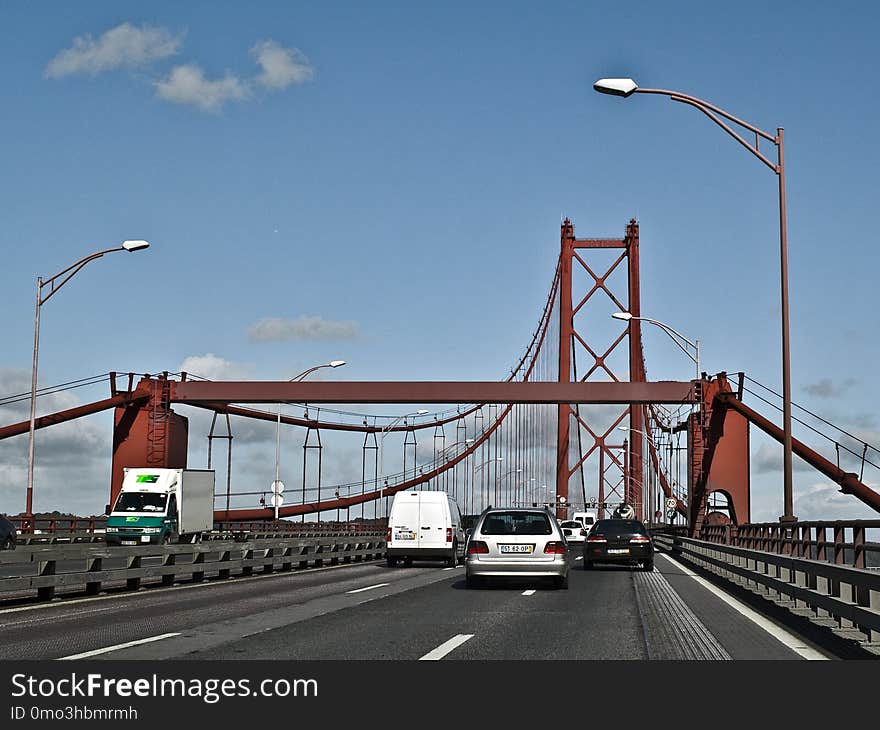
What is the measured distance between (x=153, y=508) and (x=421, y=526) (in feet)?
48.7

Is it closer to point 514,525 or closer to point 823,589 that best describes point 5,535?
point 514,525

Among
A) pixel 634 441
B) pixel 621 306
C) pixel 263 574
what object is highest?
pixel 621 306

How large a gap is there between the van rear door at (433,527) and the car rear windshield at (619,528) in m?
4.21

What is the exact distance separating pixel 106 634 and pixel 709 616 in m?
7.77

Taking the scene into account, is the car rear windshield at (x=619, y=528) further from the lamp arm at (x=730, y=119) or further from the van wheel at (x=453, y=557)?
the lamp arm at (x=730, y=119)

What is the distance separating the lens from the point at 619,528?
108ft

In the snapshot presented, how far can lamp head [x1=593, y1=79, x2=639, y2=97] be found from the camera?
70.4ft

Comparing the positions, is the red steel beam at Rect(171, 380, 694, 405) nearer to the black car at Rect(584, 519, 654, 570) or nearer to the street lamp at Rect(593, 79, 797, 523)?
the black car at Rect(584, 519, 654, 570)

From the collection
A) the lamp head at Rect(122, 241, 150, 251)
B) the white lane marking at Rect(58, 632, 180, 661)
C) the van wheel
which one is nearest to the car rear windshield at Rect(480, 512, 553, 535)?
the white lane marking at Rect(58, 632, 180, 661)

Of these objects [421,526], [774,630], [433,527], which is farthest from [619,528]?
[774,630]

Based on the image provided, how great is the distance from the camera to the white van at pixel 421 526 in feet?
110
